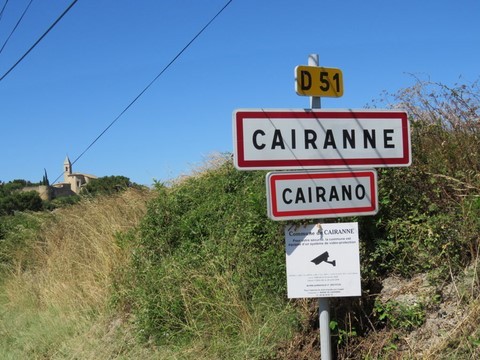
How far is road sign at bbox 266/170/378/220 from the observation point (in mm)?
3389

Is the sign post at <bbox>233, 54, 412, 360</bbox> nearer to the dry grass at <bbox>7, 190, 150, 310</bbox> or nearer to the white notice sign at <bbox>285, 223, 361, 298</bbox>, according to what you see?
the white notice sign at <bbox>285, 223, 361, 298</bbox>

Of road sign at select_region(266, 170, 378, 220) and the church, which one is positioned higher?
the church

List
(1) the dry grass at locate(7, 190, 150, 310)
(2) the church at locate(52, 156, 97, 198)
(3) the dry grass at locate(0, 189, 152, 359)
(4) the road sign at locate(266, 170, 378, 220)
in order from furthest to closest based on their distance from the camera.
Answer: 1. (2) the church at locate(52, 156, 97, 198)
2. (1) the dry grass at locate(7, 190, 150, 310)
3. (3) the dry grass at locate(0, 189, 152, 359)
4. (4) the road sign at locate(266, 170, 378, 220)

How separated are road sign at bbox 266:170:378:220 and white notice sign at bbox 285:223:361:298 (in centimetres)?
13

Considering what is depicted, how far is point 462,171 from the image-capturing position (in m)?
4.66

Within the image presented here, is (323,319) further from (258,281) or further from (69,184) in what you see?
(69,184)

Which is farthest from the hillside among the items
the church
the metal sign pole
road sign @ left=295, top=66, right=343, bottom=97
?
the church

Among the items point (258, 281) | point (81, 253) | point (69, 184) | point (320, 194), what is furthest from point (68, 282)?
point (69, 184)

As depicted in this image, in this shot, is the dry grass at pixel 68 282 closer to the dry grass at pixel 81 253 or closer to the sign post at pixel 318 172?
the dry grass at pixel 81 253

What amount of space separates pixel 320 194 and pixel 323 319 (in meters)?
0.82

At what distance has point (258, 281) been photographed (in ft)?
15.9

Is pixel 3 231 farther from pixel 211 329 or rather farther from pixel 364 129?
pixel 364 129

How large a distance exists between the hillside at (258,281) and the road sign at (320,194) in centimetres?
87

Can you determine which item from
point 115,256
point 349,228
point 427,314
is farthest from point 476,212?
point 115,256
